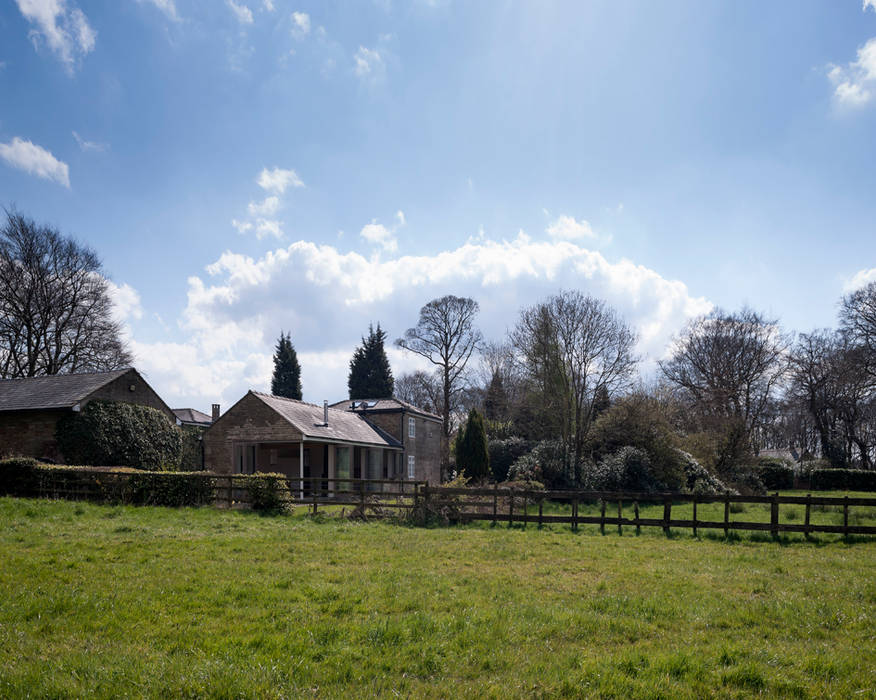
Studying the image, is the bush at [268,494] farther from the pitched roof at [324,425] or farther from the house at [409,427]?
the house at [409,427]

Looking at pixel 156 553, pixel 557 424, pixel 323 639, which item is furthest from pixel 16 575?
pixel 557 424

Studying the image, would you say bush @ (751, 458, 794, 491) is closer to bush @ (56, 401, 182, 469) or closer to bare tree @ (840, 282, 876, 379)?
bare tree @ (840, 282, 876, 379)

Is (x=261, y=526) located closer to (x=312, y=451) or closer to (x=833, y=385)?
(x=312, y=451)

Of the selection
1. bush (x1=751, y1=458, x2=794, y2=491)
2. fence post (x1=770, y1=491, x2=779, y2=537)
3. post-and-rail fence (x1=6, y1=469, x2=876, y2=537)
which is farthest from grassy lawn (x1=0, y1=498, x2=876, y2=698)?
bush (x1=751, y1=458, x2=794, y2=491)

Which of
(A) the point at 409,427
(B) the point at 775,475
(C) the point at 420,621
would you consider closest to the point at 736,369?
(B) the point at 775,475

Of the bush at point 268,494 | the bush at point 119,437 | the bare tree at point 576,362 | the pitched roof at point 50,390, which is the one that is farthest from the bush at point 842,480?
the pitched roof at point 50,390

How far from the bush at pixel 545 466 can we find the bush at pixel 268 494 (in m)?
11.8

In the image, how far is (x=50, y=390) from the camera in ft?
79.7

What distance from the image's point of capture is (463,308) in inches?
1538

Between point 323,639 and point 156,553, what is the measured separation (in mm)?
5119

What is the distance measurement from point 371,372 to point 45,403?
29.8 metres

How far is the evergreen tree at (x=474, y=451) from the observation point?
30.2 meters

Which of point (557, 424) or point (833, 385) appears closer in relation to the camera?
point (557, 424)

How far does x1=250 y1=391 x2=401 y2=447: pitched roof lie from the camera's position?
2423cm
